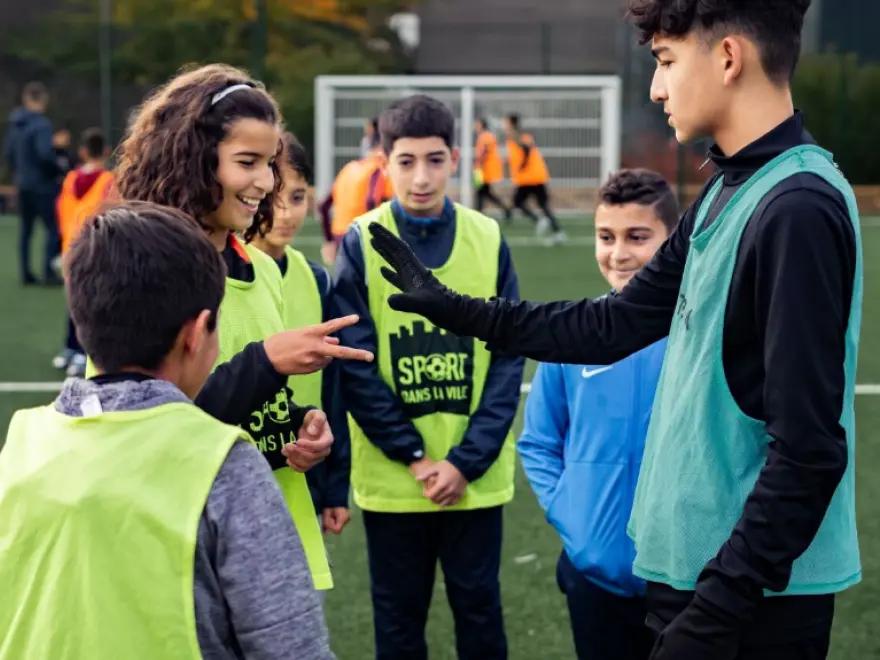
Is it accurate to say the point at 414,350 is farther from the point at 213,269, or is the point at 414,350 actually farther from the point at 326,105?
the point at 326,105

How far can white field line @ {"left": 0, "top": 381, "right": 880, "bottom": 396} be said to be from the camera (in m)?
8.16

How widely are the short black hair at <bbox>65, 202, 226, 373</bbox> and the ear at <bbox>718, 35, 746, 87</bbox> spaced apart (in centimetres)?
86

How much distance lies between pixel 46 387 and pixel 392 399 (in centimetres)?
543

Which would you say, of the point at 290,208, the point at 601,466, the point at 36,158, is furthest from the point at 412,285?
the point at 36,158

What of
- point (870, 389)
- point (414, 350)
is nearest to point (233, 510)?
point (414, 350)

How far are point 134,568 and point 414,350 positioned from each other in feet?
6.32

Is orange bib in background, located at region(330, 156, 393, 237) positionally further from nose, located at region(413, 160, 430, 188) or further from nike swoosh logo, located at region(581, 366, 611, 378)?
nike swoosh logo, located at region(581, 366, 611, 378)

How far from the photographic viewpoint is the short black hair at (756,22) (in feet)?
6.76

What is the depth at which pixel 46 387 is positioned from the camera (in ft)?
27.8

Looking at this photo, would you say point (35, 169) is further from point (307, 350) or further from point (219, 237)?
point (307, 350)

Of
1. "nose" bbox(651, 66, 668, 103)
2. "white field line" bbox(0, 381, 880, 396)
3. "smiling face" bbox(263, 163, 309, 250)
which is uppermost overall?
"nose" bbox(651, 66, 668, 103)

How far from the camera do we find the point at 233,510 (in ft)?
5.75

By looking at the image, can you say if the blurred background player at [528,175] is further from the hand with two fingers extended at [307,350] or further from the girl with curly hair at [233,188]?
the hand with two fingers extended at [307,350]

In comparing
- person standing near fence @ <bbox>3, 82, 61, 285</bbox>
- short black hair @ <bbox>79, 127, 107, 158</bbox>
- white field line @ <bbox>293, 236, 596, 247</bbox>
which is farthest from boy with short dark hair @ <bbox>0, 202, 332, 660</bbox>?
white field line @ <bbox>293, 236, 596, 247</bbox>
